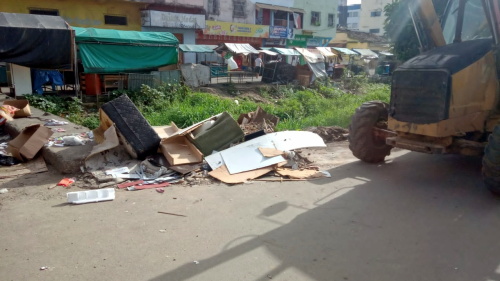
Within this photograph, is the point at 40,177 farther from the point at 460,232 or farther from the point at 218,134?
the point at 460,232

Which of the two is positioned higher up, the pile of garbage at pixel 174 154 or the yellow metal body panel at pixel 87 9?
the yellow metal body panel at pixel 87 9

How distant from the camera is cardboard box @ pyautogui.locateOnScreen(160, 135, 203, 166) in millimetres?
6566

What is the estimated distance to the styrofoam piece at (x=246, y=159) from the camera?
21.4 ft

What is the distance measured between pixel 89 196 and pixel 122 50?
1131cm

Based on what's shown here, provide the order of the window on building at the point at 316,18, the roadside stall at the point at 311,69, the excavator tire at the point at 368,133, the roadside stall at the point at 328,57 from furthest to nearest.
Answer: the window on building at the point at 316,18
the roadside stall at the point at 328,57
the roadside stall at the point at 311,69
the excavator tire at the point at 368,133

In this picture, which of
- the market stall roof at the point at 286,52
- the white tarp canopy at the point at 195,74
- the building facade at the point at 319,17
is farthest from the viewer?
the building facade at the point at 319,17

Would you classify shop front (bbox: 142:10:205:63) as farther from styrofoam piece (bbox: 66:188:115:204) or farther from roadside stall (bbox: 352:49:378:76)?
styrofoam piece (bbox: 66:188:115:204)

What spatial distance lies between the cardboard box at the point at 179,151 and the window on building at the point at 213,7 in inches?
1040

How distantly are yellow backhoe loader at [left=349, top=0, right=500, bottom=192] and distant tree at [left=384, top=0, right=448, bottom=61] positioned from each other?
15.9 feet

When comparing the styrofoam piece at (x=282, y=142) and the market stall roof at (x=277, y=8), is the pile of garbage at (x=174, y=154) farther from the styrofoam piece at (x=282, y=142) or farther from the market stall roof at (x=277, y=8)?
the market stall roof at (x=277, y=8)

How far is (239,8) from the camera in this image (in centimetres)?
3372

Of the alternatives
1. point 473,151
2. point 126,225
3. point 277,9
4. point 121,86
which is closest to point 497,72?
point 473,151

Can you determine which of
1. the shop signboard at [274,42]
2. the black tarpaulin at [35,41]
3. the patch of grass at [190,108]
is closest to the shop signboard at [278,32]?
the shop signboard at [274,42]

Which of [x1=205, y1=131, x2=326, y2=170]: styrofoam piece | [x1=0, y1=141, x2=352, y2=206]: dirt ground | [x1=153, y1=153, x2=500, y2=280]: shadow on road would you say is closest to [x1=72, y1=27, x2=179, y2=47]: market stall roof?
[x1=0, y1=141, x2=352, y2=206]: dirt ground
